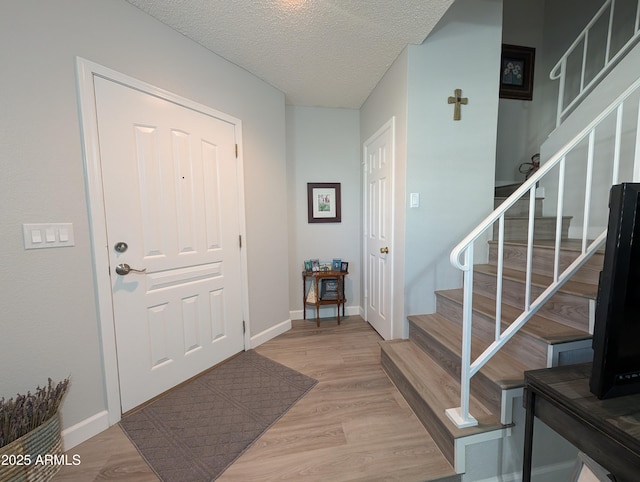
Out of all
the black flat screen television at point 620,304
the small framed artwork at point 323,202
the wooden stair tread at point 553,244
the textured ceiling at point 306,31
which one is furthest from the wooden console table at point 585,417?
the small framed artwork at point 323,202

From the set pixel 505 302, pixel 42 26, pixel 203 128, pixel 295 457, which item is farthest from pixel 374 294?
pixel 42 26

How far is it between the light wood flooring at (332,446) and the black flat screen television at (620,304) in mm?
822

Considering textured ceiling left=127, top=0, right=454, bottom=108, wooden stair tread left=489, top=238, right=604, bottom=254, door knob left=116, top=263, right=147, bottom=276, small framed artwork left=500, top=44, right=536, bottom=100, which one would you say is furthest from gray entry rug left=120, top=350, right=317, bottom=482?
small framed artwork left=500, top=44, right=536, bottom=100

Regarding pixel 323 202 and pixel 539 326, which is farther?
pixel 323 202

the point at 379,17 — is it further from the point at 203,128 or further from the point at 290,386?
the point at 290,386

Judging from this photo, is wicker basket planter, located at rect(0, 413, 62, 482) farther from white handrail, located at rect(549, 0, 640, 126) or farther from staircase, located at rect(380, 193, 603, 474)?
white handrail, located at rect(549, 0, 640, 126)

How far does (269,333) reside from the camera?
2.56 metres

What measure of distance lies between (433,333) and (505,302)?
1.77 feet

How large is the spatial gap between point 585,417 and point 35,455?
217 cm

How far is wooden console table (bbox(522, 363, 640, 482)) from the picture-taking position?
2.32 ft

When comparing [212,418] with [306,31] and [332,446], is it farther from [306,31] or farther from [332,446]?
[306,31]

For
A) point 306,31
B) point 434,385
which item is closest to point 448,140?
point 306,31

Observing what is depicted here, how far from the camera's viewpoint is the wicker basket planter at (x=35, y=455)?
3.37 ft

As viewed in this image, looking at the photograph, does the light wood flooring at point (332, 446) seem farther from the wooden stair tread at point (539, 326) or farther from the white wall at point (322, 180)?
the white wall at point (322, 180)
